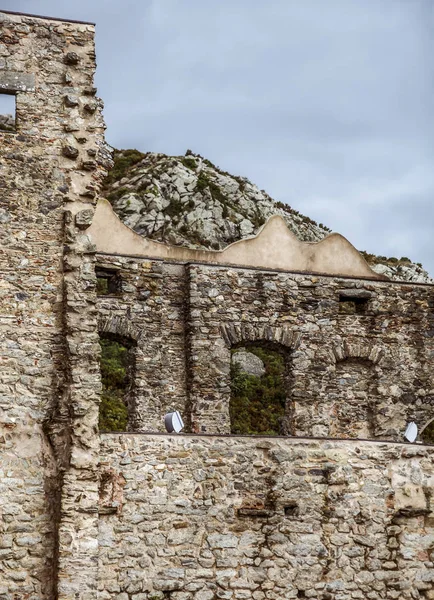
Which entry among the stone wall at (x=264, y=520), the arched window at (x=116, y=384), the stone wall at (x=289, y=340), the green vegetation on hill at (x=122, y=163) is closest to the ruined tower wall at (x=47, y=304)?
the stone wall at (x=264, y=520)

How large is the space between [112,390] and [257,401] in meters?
3.63

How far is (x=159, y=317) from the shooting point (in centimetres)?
1802

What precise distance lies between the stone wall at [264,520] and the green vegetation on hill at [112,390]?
7921 millimetres

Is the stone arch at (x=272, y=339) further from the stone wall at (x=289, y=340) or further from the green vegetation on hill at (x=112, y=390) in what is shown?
the green vegetation on hill at (x=112, y=390)

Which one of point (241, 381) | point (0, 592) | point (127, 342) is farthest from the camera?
point (241, 381)

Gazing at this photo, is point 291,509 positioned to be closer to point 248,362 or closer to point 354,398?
point 354,398

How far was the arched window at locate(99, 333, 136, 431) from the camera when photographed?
58.5ft

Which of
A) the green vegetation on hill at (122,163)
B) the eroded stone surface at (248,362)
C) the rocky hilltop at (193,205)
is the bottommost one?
the eroded stone surface at (248,362)

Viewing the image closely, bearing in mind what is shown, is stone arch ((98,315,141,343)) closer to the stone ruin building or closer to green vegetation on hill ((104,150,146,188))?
the stone ruin building

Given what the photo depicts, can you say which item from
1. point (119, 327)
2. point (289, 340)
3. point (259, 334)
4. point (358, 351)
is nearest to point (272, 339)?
point (259, 334)

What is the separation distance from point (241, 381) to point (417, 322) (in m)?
7.31

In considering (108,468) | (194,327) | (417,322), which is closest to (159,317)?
(194,327)

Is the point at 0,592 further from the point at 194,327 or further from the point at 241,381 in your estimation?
the point at 241,381

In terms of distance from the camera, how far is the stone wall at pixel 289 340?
58.3 feet
